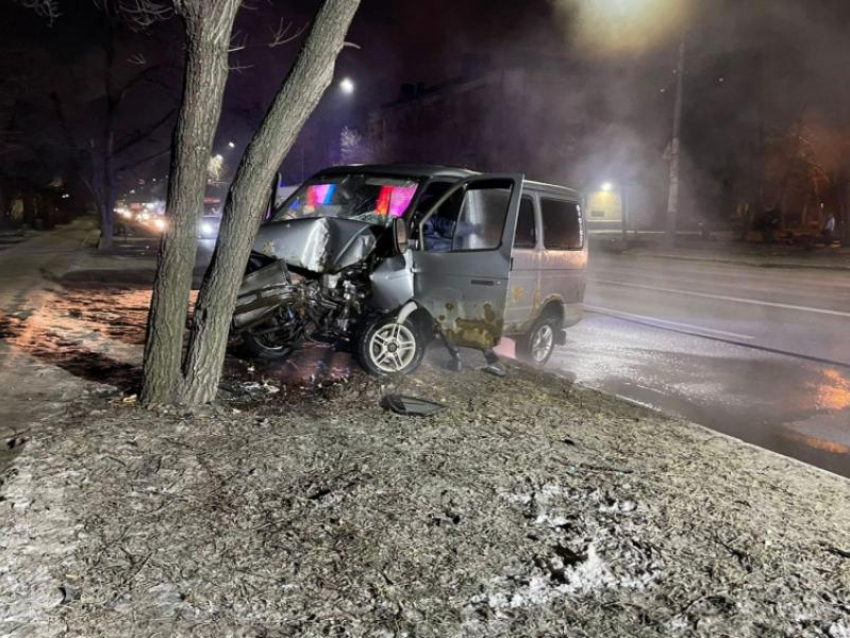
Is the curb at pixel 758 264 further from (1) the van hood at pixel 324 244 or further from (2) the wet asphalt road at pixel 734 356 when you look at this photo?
(1) the van hood at pixel 324 244

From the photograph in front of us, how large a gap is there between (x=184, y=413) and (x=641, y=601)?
323 centimetres

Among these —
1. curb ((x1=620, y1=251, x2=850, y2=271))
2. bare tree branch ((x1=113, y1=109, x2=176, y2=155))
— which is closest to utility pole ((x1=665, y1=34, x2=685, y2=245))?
curb ((x1=620, y1=251, x2=850, y2=271))

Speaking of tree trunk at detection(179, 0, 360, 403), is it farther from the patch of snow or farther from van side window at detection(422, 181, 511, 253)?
the patch of snow

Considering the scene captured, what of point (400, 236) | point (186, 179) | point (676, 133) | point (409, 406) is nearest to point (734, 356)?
point (400, 236)

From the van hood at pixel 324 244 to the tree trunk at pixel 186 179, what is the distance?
1535 mm

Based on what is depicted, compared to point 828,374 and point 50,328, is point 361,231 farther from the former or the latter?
point 828,374

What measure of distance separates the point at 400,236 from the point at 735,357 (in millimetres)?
4837

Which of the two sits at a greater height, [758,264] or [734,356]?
[758,264]

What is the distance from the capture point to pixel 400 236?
236 inches

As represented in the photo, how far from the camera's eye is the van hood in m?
6.26

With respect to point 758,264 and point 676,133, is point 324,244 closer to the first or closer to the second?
point 758,264

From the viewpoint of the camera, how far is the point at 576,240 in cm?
757

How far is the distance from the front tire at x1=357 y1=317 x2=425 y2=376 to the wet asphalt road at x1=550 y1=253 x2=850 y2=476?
210 cm

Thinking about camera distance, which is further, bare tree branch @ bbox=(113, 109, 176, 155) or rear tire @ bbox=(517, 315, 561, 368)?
Result: bare tree branch @ bbox=(113, 109, 176, 155)
